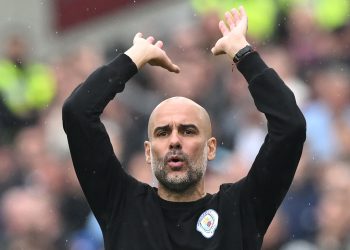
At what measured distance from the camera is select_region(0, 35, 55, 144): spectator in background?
43.0ft

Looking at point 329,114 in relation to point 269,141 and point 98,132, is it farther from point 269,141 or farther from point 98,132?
point 98,132

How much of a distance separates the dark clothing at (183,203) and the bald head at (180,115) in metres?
0.27

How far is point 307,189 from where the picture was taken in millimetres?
9664

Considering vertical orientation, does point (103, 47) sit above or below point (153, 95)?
above

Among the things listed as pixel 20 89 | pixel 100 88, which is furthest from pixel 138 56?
pixel 20 89

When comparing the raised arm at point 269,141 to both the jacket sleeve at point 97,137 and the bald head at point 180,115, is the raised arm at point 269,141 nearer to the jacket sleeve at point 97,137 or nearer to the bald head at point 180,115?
the bald head at point 180,115

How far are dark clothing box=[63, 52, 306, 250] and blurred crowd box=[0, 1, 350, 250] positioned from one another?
287cm

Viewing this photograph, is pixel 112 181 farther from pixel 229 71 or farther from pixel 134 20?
pixel 134 20

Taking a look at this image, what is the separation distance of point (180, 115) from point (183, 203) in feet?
1.43

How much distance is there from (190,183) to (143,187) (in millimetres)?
261

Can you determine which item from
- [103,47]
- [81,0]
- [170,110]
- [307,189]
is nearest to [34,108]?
[103,47]

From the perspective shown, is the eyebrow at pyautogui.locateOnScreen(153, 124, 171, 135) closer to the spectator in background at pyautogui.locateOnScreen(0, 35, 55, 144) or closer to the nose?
the nose

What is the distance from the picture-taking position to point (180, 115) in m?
6.44

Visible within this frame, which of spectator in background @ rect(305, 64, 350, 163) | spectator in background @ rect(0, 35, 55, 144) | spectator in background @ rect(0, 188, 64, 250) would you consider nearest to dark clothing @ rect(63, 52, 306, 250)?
spectator in background @ rect(305, 64, 350, 163)
